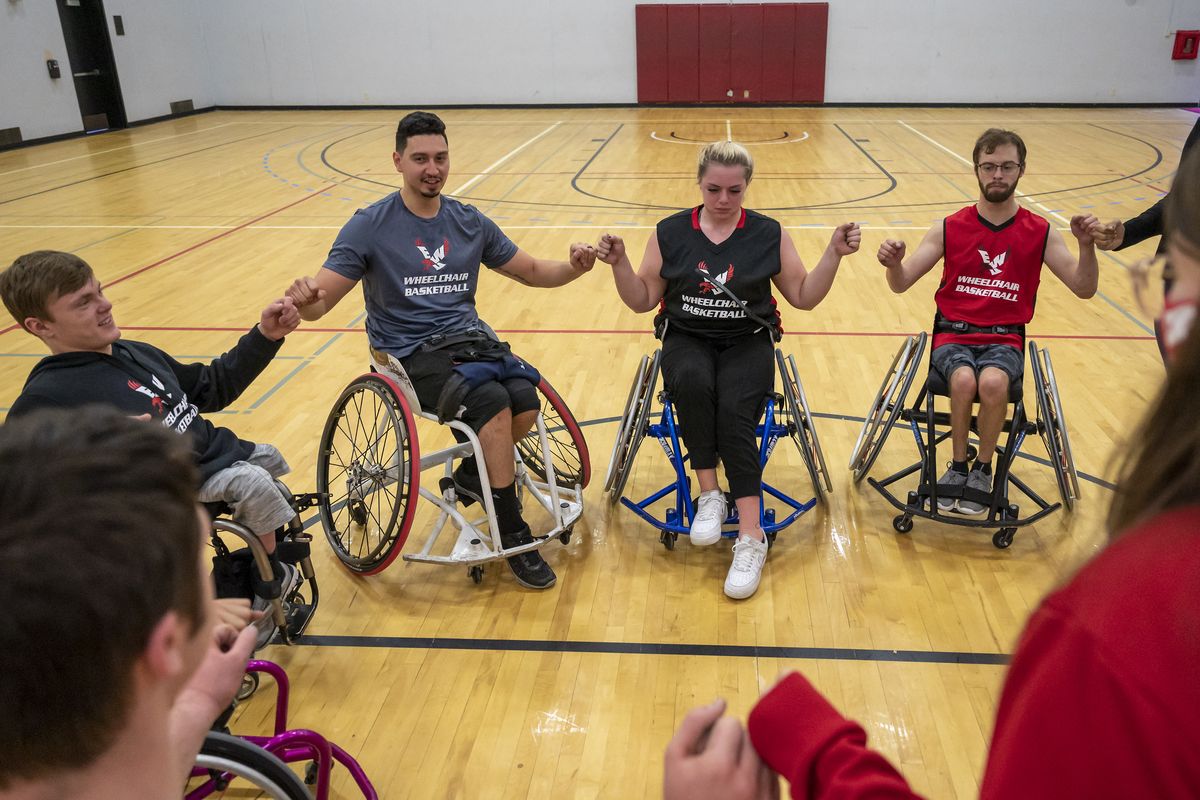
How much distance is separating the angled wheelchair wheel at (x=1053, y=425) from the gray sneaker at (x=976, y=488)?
22 cm

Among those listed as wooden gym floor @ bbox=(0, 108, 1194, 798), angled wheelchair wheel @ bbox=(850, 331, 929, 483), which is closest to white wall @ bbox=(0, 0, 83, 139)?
wooden gym floor @ bbox=(0, 108, 1194, 798)

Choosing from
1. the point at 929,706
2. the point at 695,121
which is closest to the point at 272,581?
the point at 929,706

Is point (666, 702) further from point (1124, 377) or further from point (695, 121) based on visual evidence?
point (695, 121)

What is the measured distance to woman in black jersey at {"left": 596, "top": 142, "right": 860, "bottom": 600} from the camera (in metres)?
3.01

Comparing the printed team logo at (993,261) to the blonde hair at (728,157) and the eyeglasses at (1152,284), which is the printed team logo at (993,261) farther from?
the eyeglasses at (1152,284)

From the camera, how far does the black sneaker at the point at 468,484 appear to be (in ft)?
10.5

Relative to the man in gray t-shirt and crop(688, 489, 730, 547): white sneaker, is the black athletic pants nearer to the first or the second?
crop(688, 489, 730, 547): white sneaker

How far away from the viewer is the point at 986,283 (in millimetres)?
3260

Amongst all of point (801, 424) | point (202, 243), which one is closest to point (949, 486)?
point (801, 424)

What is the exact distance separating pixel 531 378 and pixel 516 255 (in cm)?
56

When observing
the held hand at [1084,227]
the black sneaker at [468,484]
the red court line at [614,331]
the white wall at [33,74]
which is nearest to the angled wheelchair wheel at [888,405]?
the held hand at [1084,227]

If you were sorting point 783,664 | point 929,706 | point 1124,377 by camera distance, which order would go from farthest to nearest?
point 1124,377, point 783,664, point 929,706

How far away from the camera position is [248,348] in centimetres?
264

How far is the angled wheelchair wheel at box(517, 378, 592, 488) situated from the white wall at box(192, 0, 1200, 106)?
11.8 m
